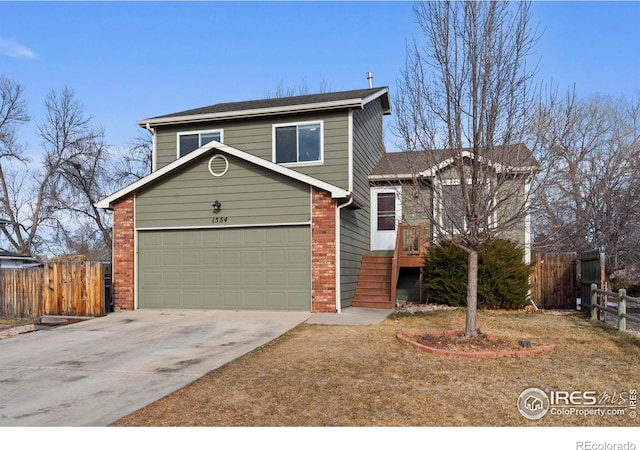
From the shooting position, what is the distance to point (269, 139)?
13852 millimetres

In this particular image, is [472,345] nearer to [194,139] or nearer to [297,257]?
[297,257]

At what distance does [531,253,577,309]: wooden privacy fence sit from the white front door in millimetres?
4367

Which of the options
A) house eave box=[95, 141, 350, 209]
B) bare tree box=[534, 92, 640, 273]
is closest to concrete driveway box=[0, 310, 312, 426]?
house eave box=[95, 141, 350, 209]

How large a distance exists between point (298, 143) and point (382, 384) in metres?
9.22

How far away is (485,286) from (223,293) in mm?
7090

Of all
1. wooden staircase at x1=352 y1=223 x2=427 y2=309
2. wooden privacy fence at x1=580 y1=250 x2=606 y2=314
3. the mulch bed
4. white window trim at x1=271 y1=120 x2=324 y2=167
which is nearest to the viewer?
the mulch bed

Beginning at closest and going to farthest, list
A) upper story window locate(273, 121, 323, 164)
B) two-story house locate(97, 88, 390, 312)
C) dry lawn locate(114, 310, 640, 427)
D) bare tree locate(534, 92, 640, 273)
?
1. dry lawn locate(114, 310, 640, 427)
2. two-story house locate(97, 88, 390, 312)
3. upper story window locate(273, 121, 323, 164)
4. bare tree locate(534, 92, 640, 273)

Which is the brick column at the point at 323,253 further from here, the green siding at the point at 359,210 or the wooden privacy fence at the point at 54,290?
the wooden privacy fence at the point at 54,290

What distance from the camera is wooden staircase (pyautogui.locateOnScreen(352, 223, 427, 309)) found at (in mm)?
13141

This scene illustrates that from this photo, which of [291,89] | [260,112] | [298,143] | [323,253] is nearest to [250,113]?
[260,112]

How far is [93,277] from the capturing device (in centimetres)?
1188

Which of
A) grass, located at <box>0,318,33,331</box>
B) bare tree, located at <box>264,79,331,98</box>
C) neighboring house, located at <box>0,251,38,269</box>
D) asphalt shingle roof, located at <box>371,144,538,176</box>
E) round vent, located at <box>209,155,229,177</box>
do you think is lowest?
grass, located at <box>0,318,33,331</box>

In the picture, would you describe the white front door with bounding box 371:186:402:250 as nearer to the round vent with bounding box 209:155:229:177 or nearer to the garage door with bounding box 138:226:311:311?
the garage door with bounding box 138:226:311:311
